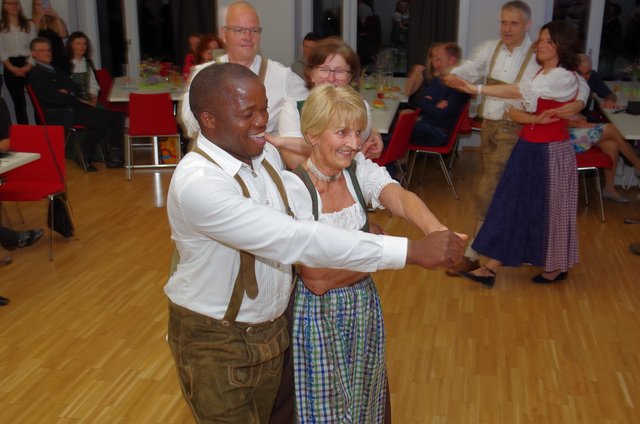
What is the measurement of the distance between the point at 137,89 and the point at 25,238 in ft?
10.9

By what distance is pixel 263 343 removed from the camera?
2.09m

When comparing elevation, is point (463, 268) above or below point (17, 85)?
below

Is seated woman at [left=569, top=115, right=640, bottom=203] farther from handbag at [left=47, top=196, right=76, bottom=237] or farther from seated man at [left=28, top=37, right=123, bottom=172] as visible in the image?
seated man at [left=28, top=37, right=123, bottom=172]

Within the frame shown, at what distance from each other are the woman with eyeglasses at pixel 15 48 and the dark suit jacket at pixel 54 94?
1.07 m

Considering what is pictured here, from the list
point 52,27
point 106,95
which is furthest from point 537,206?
point 52,27

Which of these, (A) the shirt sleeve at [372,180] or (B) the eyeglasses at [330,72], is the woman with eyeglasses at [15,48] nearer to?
(B) the eyeglasses at [330,72]

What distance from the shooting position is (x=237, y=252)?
1988 millimetres

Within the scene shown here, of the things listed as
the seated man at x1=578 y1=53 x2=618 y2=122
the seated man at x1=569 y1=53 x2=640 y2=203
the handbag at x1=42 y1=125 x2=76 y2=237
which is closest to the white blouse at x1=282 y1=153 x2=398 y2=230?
the handbag at x1=42 y1=125 x2=76 y2=237

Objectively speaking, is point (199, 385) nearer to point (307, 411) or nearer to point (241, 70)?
point (307, 411)

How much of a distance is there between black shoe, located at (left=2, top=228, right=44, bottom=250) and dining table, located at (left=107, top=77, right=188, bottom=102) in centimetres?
268

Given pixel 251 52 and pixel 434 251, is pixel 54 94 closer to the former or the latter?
pixel 251 52

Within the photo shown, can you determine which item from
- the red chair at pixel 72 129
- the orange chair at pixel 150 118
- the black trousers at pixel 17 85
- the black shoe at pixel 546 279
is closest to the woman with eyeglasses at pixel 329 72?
the black shoe at pixel 546 279

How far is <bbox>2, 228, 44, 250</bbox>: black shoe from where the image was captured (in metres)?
5.68

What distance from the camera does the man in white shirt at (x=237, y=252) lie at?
1.83 m
